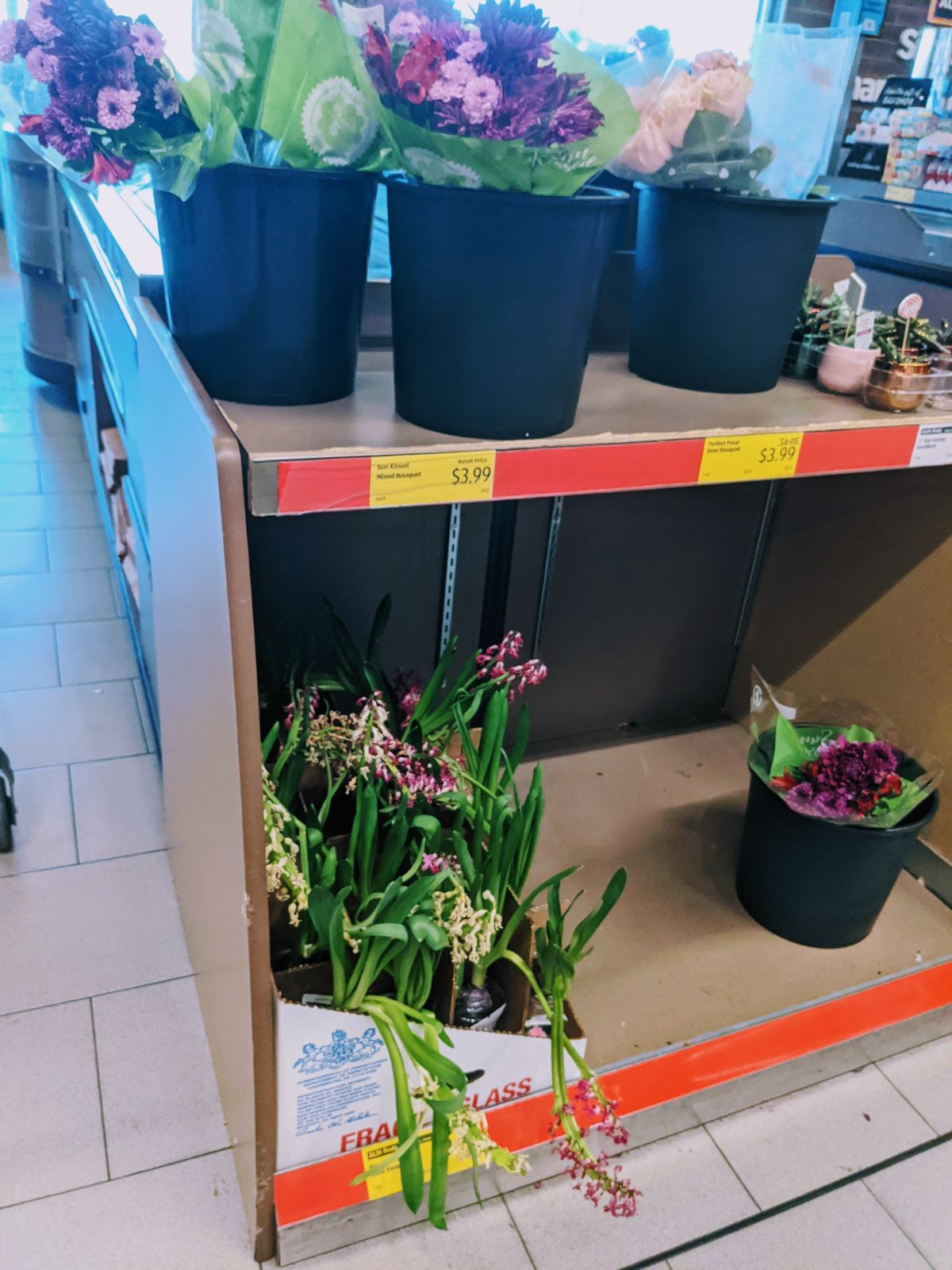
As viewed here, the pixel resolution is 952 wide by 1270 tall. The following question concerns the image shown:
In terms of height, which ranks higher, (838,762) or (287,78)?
(287,78)

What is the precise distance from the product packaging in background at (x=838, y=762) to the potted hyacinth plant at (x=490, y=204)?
0.80 metres

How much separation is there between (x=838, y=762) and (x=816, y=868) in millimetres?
185

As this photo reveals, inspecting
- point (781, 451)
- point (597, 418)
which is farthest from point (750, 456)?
point (597, 418)

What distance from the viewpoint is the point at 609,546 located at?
1922 millimetres

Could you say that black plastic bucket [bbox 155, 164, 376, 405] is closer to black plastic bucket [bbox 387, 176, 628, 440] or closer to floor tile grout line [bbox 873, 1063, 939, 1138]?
black plastic bucket [bbox 387, 176, 628, 440]

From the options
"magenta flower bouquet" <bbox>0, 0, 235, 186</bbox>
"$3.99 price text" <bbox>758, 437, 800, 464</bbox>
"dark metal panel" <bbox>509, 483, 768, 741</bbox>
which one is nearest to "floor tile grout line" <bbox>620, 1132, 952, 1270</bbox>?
"dark metal panel" <bbox>509, 483, 768, 741</bbox>

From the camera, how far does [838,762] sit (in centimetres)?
154

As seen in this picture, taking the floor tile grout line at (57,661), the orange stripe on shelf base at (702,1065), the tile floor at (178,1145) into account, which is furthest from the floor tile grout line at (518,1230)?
the floor tile grout line at (57,661)

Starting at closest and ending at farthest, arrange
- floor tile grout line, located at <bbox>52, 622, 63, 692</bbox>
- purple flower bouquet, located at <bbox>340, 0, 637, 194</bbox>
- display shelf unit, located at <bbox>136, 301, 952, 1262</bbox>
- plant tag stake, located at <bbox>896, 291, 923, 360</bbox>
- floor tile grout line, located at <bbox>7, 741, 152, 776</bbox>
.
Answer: purple flower bouquet, located at <bbox>340, 0, 637, 194</bbox> < display shelf unit, located at <bbox>136, 301, 952, 1262</bbox> < plant tag stake, located at <bbox>896, 291, 923, 360</bbox> < floor tile grout line, located at <bbox>7, 741, 152, 776</bbox> < floor tile grout line, located at <bbox>52, 622, 63, 692</bbox>

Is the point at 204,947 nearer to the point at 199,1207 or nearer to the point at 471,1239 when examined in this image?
the point at 199,1207

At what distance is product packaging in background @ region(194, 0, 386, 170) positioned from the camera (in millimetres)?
884

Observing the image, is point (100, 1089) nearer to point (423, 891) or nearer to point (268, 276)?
point (423, 891)

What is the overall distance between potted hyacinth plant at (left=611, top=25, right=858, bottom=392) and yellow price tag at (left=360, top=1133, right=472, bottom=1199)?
109cm

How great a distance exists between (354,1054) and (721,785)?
3.65 ft
